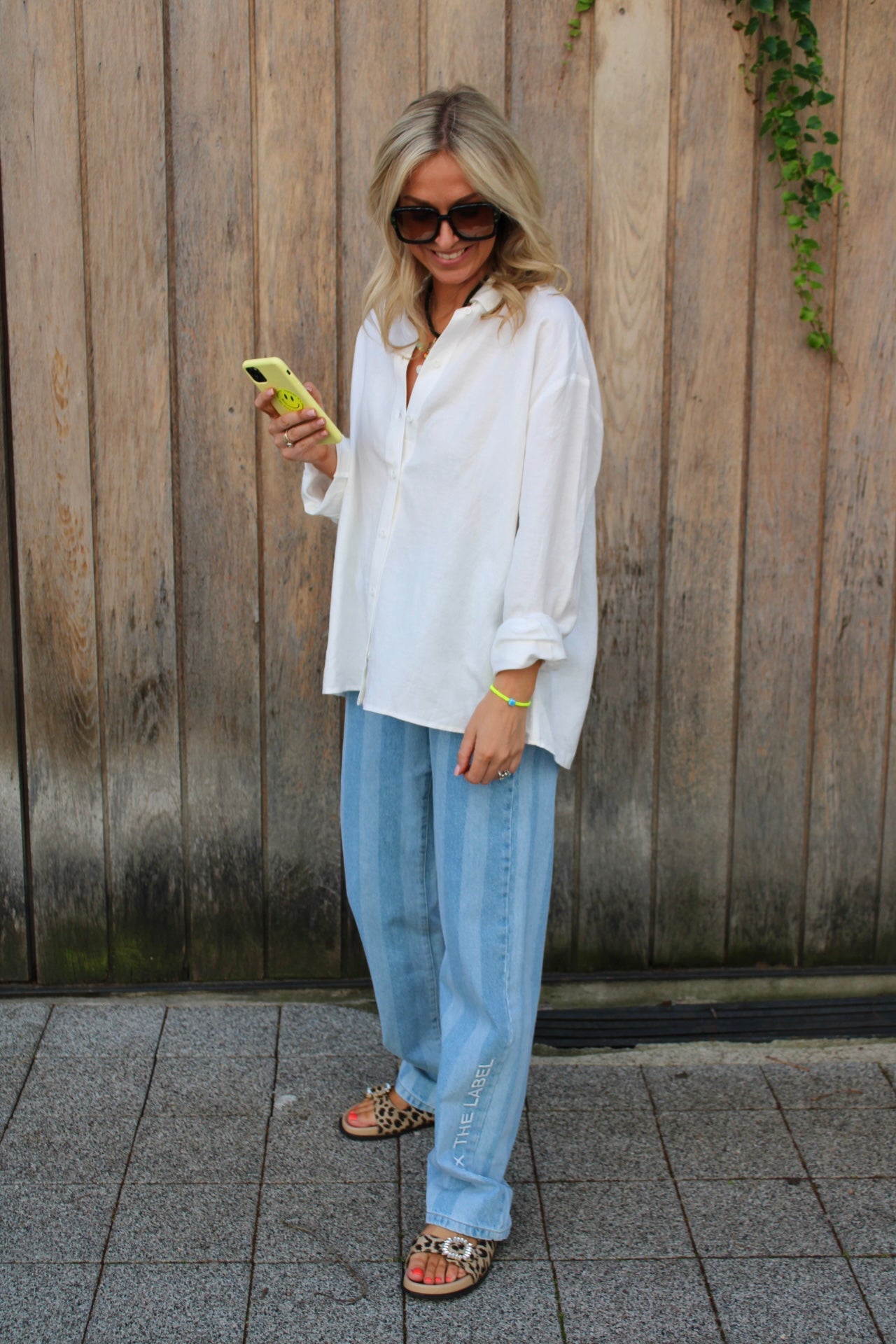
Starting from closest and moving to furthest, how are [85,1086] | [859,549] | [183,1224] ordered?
[183,1224], [85,1086], [859,549]

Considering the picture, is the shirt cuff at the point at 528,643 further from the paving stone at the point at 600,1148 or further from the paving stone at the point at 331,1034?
the paving stone at the point at 331,1034

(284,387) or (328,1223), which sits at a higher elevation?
(284,387)

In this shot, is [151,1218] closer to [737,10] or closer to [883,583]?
[883,583]

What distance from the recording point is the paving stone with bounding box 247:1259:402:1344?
2.06 m

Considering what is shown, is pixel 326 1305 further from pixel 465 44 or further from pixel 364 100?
pixel 465 44

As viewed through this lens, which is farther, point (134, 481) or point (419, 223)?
point (134, 481)

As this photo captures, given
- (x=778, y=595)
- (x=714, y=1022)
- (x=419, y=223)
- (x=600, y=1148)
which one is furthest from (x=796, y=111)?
(x=600, y=1148)

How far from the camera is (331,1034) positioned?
9.86ft

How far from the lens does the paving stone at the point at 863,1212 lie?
2283 mm

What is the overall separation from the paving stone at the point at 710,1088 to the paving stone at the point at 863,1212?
0.99 feet

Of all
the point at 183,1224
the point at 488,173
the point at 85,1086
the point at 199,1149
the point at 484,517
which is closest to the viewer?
the point at 488,173

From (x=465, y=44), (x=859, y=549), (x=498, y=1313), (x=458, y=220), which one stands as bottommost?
(x=498, y=1313)

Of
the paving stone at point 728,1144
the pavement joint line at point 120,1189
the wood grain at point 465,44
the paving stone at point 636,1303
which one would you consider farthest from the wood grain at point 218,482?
the paving stone at point 636,1303

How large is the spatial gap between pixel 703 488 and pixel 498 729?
47.6 inches
